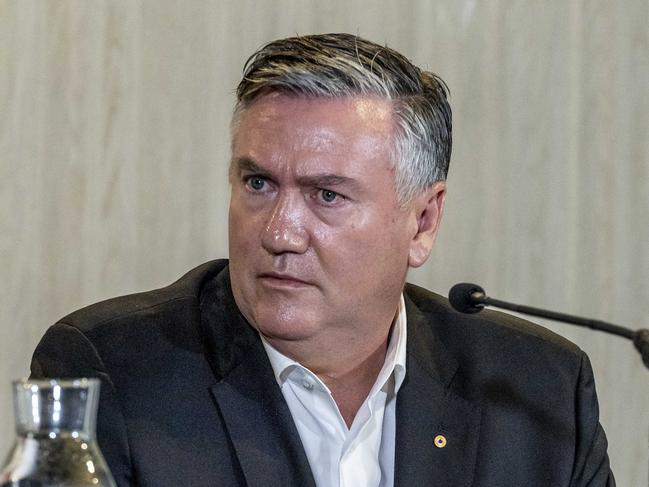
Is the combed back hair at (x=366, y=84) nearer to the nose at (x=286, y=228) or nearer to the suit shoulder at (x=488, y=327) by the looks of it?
the nose at (x=286, y=228)

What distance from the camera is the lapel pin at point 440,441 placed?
207cm

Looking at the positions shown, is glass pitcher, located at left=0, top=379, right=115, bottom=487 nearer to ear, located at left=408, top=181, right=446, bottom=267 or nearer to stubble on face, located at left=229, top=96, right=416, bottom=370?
stubble on face, located at left=229, top=96, right=416, bottom=370

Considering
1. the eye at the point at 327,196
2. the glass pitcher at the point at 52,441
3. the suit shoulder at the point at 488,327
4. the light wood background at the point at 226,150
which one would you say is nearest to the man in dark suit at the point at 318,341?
the eye at the point at 327,196

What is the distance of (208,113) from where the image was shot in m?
2.72

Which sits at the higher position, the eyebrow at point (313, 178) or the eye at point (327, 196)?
the eyebrow at point (313, 178)

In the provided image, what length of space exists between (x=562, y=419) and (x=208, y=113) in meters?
1.11

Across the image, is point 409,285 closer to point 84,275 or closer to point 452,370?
point 452,370

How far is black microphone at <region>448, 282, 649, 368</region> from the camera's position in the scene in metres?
1.47

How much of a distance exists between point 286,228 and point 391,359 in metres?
0.38

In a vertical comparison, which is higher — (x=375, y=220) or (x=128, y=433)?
(x=375, y=220)

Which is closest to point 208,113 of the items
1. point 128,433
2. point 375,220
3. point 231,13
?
point 231,13

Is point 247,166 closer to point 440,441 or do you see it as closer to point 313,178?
point 313,178

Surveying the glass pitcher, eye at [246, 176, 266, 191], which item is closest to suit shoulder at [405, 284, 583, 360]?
eye at [246, 176, 266, 191]

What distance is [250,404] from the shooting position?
1.96m
